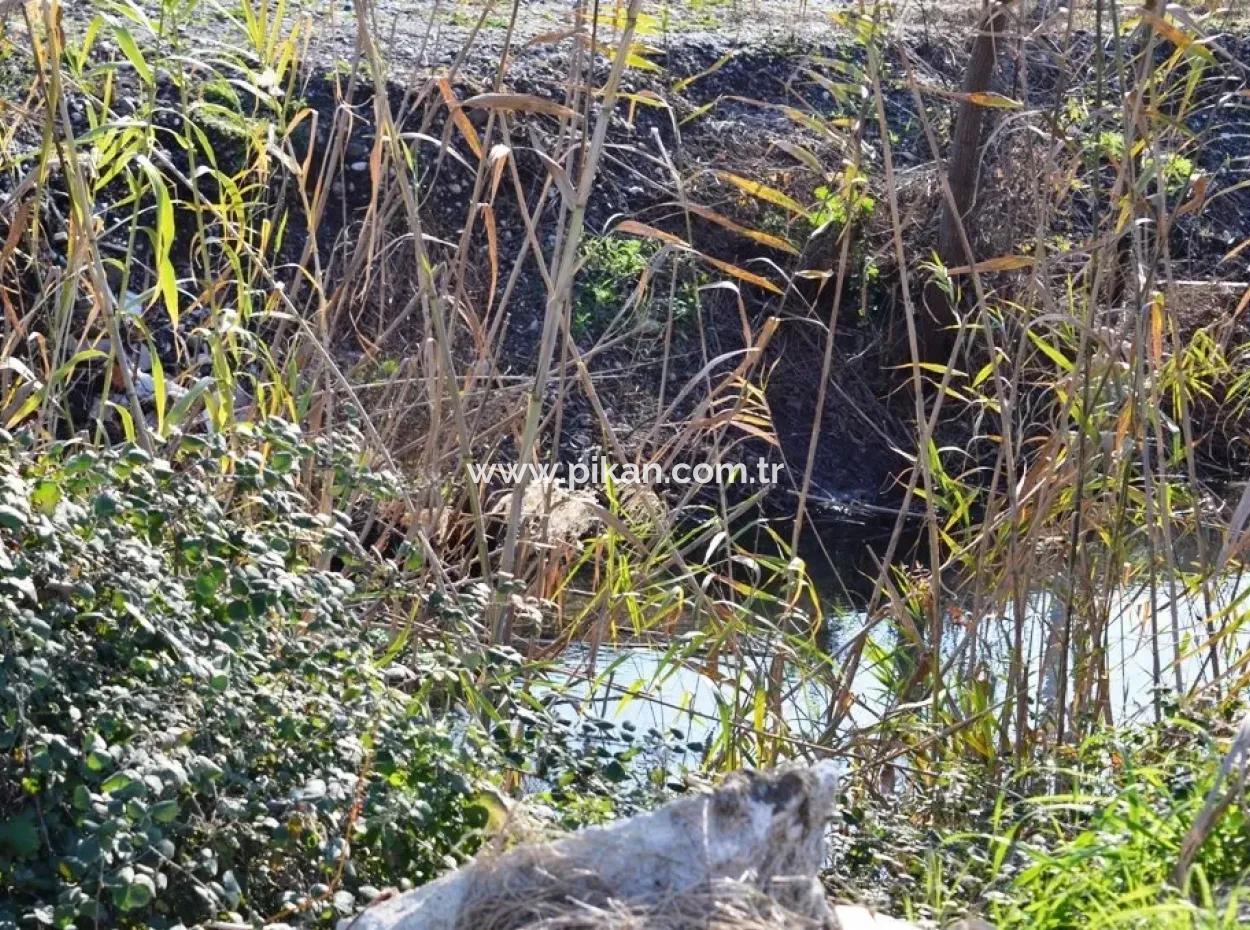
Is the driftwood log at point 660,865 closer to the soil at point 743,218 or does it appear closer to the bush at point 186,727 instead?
the bush at point 186,727

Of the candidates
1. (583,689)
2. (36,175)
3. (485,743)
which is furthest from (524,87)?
(485,743)

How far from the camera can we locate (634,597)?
2.71 metres

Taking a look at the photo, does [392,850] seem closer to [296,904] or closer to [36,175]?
[296,904]

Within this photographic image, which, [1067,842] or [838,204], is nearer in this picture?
[1067,842]

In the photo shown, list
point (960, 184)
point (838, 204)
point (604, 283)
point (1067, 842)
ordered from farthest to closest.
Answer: point (604, 283) < point (838, 204) < point (960, 184) < point (1067, 842)

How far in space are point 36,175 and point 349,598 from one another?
0.74m

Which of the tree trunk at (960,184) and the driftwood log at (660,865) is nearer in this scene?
the driftwood log at (660,865)

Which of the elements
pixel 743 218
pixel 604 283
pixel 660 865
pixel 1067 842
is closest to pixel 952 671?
pixel 1067 842

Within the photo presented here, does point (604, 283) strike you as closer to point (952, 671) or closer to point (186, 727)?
point (952, 671)

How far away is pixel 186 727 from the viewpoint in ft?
5.79

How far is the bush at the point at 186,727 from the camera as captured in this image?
166 cm

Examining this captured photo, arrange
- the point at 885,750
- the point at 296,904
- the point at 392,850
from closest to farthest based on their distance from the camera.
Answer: the point at 296,904 < the point at 392,850 < the point at 885,750

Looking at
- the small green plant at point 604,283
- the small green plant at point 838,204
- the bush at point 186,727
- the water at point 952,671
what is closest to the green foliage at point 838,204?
the small green plant at point 838,204

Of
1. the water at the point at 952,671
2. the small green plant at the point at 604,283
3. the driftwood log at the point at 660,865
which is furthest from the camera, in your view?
the small green plant at the point at 604,283
